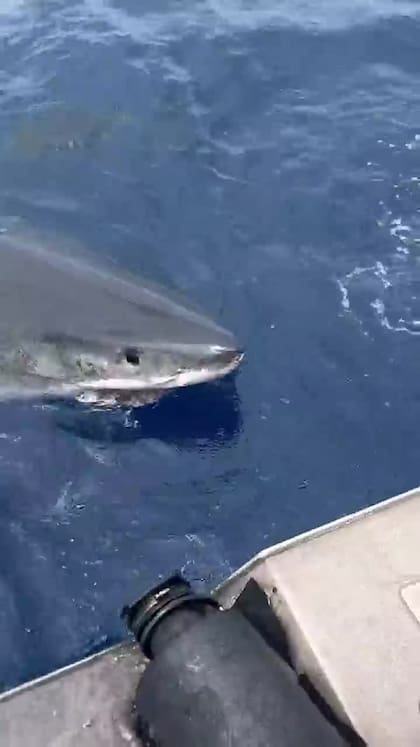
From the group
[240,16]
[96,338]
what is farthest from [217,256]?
[240,16]

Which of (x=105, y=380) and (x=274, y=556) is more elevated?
(x=274, y=556)

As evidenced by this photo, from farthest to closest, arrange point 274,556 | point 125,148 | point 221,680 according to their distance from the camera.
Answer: point 125,148, point 274,556, point 221,680

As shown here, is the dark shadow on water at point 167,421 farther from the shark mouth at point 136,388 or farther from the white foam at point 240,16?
the white foam at point 240,16

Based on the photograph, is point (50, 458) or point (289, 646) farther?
point (50, 458)

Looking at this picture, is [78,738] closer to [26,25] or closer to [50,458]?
[50,458]

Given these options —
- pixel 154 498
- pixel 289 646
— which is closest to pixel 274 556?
pixel 289 646

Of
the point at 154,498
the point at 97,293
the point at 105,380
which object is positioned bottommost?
the point at 154,498
